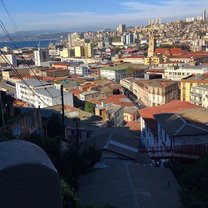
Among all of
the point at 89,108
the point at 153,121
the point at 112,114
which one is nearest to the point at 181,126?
the point at 153,121

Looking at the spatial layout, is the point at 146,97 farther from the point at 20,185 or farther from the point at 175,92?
the point at 20,185

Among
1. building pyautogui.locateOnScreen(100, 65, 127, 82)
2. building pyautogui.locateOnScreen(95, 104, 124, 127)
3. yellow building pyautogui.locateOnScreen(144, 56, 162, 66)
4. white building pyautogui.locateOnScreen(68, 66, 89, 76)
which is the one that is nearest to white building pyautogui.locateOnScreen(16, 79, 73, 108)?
building pyautogui.locateOnScreen(95, 104, 124, 127)

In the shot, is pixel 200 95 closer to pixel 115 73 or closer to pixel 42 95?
pixel 42 95

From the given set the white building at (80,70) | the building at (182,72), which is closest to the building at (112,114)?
the building at (182,72)

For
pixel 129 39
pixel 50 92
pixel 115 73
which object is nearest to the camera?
pixel 50 92

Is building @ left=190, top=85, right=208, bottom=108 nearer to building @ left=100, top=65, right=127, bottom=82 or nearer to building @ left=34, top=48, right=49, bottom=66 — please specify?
building @ left=100, top=65, right=127, bottom=82

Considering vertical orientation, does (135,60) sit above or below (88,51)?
below

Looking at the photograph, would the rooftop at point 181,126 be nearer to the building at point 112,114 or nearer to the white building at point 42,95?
the building at point 112,114
